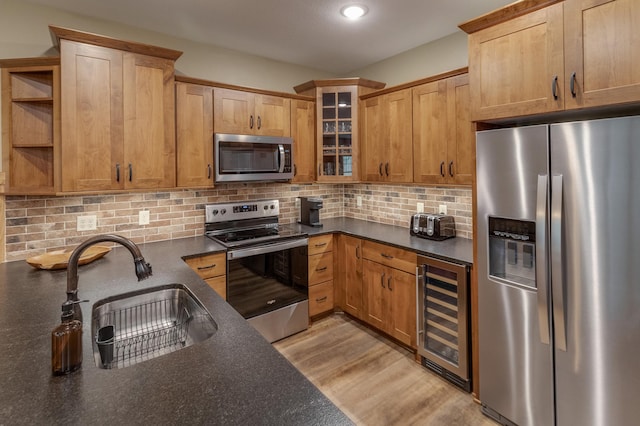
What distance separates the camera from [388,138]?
10.6ft

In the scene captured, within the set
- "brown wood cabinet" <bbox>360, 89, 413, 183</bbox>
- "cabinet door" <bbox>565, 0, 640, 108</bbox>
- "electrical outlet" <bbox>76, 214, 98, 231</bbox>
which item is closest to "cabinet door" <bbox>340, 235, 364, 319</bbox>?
"brown wood cabinet" <bbox>360, 89, 413, 183</bbox>

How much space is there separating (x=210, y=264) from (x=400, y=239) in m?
1.61

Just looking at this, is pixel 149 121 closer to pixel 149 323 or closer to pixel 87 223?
pixel 87 223

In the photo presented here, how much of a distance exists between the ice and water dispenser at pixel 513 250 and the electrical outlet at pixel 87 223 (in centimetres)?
289

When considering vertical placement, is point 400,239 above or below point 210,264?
above

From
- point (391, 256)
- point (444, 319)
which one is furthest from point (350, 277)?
point (444, 319)

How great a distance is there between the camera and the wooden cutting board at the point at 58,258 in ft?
6.75

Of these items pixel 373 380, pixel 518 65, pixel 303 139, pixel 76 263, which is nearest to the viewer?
pixel 76 263

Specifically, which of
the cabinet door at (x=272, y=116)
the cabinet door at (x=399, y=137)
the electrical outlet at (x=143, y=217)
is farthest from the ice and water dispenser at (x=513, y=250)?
the electrical outlet at (x=143, y=217)

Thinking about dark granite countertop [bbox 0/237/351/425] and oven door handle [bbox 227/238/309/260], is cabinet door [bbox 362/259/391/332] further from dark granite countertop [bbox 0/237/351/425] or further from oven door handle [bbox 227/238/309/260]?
dark granite countertop [bbox 0/237/351/425]

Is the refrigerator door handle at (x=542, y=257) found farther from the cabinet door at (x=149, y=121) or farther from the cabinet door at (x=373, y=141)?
the cabinet door at (x=149, y=121)

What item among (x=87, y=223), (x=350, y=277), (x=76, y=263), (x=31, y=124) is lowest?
(x=350, y=277)

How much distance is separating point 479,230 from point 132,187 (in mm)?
2441

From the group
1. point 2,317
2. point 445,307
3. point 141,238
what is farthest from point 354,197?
point 2,317
